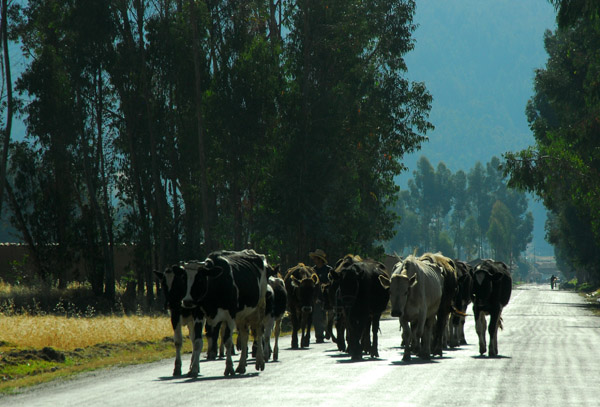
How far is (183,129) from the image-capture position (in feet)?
176

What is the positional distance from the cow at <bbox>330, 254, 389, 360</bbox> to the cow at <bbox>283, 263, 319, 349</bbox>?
2691 mm

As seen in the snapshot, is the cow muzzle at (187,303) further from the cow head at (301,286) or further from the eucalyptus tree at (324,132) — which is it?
the eucalyptus tree at (324,132)

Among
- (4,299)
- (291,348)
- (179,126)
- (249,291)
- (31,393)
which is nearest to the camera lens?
(31,393)

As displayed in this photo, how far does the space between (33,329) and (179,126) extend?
25660 mm

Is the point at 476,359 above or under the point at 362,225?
under

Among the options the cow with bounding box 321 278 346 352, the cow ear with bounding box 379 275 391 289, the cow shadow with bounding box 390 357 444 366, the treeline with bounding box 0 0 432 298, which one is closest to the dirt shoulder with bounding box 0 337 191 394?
the cow with bounding box 321 278 346 352

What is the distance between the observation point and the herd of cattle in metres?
17.6

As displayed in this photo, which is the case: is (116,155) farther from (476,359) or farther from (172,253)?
(476,359)

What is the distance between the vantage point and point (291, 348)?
1024 inches

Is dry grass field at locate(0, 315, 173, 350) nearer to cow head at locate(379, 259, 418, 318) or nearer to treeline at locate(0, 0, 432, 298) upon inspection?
cow head at locate(379, 259, 418, 318)

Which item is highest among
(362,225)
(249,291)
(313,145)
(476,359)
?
(313,145)

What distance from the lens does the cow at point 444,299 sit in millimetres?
22594

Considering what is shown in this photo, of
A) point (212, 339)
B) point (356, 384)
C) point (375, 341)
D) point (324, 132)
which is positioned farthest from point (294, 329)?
point (324, 132)

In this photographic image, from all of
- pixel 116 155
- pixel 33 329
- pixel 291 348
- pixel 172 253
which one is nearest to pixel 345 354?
pixel 291 348
